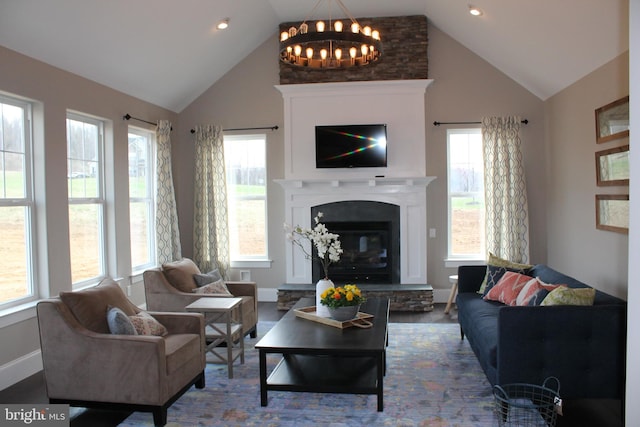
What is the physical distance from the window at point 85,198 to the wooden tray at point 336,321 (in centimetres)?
238

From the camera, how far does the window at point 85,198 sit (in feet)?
16.4

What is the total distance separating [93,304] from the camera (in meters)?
3.49

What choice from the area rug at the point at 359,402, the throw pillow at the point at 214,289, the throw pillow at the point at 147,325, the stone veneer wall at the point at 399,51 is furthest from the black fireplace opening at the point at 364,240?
the throw pillow at the point at 147,325

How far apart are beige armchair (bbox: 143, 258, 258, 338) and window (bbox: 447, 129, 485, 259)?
2.99 metres

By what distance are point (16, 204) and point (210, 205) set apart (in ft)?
9.14

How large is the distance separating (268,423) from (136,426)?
853mm

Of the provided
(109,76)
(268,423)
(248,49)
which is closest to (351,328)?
(268,423)

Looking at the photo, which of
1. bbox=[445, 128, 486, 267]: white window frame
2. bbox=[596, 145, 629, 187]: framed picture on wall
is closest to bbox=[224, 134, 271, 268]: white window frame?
bbox=[445, 128, 486, 267]: white window frame

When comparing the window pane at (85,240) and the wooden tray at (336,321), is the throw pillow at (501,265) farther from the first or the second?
the window pane at (85,240)

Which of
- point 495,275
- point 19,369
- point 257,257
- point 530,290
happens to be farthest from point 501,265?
point 19,369

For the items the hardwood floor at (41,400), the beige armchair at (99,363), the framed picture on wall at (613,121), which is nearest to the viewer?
the beige armchair at (99,363)

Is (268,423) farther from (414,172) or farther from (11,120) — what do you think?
(414,172)

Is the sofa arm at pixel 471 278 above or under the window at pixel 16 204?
under

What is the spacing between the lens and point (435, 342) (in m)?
4.94
